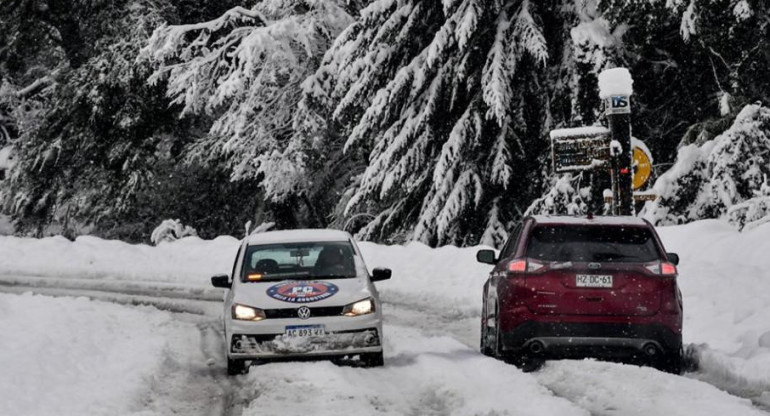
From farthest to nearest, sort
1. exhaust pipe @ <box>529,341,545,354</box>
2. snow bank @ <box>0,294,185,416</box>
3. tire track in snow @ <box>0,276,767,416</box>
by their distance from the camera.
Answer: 1. exhaust pipe @ <box>529,341,545,354</box>
2. tire track in snow @ <box>0,276,767,416</box>
3. snow bank @ <box>0,294,185,416</box>

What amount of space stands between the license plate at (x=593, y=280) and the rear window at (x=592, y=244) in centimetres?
19

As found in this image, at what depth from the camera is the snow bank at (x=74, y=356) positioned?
9.45m

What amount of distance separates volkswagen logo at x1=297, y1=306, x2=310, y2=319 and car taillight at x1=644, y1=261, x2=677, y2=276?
3531mm

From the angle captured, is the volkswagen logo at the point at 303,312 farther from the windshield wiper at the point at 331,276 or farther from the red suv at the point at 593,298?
the red suv at the point at 593,298

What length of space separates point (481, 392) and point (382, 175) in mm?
16112

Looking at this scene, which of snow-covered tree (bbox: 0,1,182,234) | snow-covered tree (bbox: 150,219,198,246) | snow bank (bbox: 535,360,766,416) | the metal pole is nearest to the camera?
snow bank (bbox: 535,360,766,416)

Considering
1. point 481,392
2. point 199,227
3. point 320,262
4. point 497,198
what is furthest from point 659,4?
point 199,227

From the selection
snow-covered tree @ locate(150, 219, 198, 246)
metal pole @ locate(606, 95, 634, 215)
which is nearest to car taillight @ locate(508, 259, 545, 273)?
metal pole @ locate(606, 95, 634, 215)

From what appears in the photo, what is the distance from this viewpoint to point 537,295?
10.7 meters

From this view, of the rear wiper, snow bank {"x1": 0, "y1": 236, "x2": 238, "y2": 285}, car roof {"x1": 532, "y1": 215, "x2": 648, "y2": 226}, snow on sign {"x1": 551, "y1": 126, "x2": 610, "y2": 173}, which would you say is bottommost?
snow bank {"x1": 0, "y1": 236, "x2": 238, "y2": 285}

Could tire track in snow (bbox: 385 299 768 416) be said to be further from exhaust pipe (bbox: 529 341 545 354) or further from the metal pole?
the metal pole

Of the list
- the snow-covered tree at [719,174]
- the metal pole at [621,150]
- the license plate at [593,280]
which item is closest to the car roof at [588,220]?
the license plate at [593,280]

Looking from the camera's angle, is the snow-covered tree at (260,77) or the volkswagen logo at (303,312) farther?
the snow-covered tree at (260,77)

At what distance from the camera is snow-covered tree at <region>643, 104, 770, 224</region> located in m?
19.1
